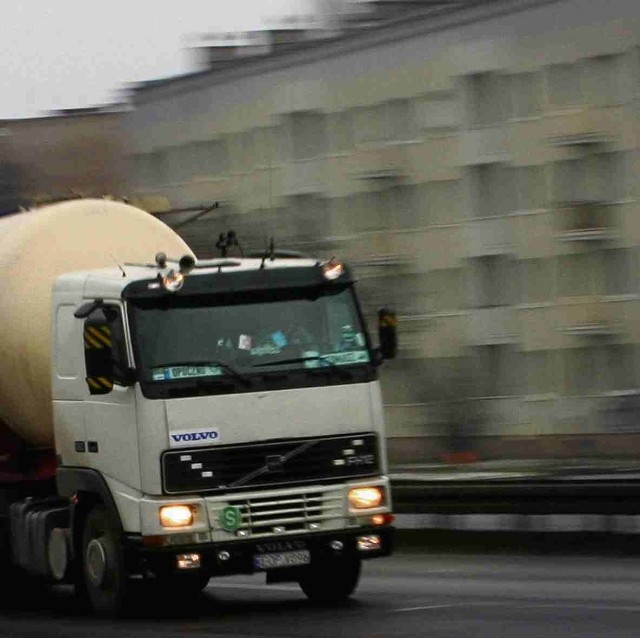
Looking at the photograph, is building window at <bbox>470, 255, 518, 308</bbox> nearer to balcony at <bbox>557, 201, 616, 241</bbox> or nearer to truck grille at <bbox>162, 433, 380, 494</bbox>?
balcony at <bbox>557, 201, 616, 241</bbox>

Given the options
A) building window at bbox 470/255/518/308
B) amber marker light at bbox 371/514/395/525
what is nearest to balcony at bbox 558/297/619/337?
building window at bbox 470/255/518/308

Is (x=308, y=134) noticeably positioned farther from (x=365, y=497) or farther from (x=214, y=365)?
(x=214, y=365)

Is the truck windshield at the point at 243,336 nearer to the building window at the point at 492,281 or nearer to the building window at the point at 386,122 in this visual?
the building window at the point at 492,281

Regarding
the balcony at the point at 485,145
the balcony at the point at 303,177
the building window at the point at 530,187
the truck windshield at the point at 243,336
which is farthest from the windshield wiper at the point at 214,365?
the balcony at the point at 303,177

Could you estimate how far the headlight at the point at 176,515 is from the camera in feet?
41.6

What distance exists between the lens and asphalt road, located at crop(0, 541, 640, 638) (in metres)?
11.6

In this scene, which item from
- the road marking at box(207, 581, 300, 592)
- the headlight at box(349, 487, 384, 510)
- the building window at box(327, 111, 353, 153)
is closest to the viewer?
the headlight at box(349, 487, 384, 510)

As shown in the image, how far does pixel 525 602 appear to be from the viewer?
12.9 meters

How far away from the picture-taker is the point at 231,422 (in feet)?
42.0

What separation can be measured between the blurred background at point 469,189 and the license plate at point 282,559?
2681 centimetres

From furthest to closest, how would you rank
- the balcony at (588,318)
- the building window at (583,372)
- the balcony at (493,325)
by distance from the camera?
the balcony at (493,325) < the building window at (583,372) < the balcony at (588,318)

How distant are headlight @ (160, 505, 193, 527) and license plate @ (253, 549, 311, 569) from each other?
1.79 feet

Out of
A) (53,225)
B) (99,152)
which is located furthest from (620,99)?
(53,225)

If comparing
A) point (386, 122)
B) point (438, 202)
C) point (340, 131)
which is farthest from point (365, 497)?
point (340, 131)
